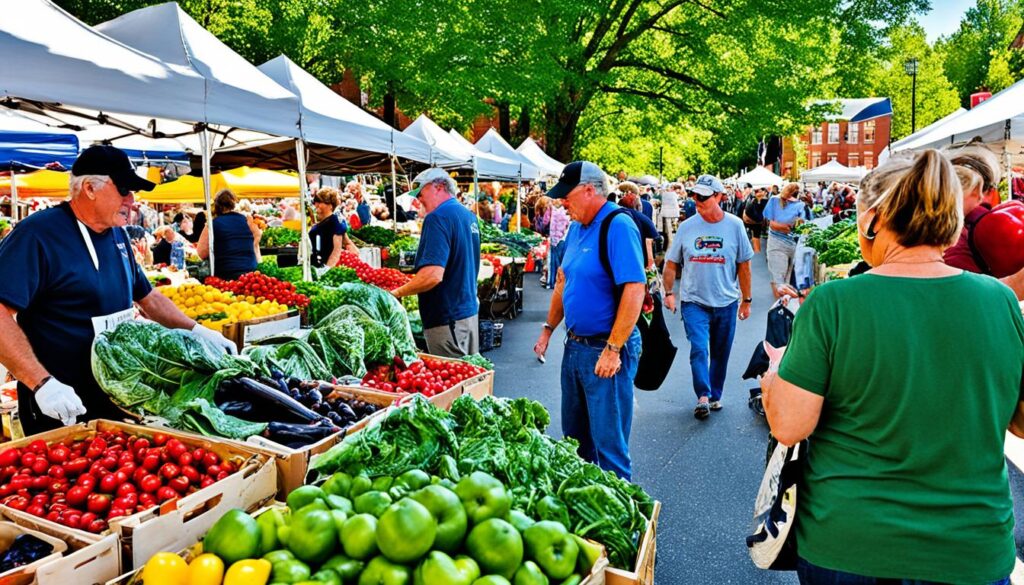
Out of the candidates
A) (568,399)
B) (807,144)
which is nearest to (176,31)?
(568,399)

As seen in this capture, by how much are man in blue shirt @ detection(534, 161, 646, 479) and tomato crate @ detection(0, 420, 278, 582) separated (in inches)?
72.8

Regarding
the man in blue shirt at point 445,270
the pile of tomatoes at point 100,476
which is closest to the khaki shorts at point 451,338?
the man in blue shirt at point 445,270

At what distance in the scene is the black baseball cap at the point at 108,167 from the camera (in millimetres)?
3389

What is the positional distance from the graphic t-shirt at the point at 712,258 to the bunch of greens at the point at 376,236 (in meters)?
7.83

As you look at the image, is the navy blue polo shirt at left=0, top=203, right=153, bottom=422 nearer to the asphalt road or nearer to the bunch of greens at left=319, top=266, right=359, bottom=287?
the asphalt road

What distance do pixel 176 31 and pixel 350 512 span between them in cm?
513

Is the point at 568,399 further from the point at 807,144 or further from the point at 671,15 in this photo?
the point at 807,144

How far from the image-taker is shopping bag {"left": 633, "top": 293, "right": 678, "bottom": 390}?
17.1 feet

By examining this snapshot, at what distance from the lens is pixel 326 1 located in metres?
27.0

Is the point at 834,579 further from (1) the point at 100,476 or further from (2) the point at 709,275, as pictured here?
(2) the point at 709,275

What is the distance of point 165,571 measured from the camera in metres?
2.06

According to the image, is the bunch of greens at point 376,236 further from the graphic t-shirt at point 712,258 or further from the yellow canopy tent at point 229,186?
the graphic t-shirt at point 712,258

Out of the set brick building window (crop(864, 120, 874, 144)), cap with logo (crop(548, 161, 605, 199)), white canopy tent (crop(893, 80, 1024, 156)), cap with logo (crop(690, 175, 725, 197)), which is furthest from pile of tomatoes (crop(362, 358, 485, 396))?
brick building window (crop(864, 120, 874, 144))

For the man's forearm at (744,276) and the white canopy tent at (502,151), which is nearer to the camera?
the man's forearm at (744,276)
